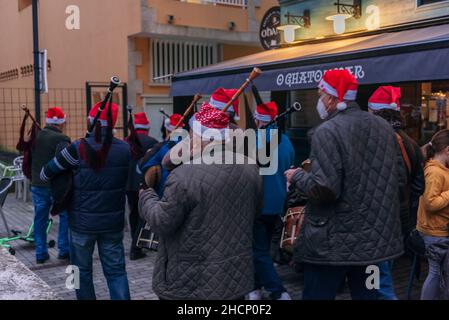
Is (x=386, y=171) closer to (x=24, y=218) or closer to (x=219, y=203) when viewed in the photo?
(x=219, y=203)

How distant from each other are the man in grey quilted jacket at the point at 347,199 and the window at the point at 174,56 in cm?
943

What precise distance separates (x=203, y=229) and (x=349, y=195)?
2.75 feet

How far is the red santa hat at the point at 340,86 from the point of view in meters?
3.06

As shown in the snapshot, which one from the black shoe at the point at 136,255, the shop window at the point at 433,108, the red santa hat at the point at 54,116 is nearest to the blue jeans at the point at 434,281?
the black shoe at the point at 136,255

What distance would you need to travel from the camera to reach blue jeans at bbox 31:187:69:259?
6035 millimetres

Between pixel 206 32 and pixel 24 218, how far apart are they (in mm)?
6227

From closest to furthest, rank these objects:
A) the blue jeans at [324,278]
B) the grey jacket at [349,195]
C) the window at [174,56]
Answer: the grey jacket at [349,195] < the blue jeans at [324,278] < the window at [174,56]

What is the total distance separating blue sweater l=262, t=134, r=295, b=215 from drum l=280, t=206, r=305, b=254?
4.7 inches

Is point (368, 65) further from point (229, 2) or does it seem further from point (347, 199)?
point (229, 2)

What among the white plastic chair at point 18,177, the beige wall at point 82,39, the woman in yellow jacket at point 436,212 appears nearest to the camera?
the woman in yellow jacket at point 436,212

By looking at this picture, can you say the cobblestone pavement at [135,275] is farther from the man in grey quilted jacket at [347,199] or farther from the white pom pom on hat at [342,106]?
the white pom pom on hat at [342,106]

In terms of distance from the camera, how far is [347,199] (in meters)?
2.88

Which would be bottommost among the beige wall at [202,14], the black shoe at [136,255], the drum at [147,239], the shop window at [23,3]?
the black shoe at [136,255]

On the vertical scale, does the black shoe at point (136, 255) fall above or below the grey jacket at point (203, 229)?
below
